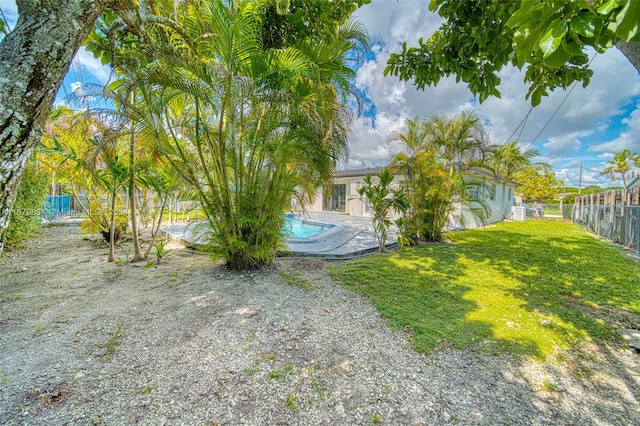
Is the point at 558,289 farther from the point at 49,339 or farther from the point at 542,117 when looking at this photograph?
the point at 49,339

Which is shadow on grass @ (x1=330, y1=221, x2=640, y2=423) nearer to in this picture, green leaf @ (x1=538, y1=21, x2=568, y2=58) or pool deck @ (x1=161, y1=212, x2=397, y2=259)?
pool deck @ (x1=161, y1=212, x2=397, y2=259)

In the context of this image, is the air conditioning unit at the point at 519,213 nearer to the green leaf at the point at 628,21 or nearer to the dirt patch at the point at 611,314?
the dirt patch at the point at 611,314

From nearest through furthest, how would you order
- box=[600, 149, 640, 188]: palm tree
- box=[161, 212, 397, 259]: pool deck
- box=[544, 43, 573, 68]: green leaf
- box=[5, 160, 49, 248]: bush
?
box=[544, 43, 573, 68]: green leaf < box=[5, 160, 49, 248]: bush < box=[161, 212, 397, 259]: pool deck < box=[600, 149, 640, 188]: palm tree

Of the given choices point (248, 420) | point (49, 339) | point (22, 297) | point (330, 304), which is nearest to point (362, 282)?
point (330, 304)

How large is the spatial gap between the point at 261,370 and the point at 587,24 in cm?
294

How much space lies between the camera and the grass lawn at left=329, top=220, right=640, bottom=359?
3.00 m

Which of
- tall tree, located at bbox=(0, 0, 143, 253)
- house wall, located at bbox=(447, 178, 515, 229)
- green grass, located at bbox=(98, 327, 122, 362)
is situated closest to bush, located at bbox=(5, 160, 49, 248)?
green grass, located at bbox=(98, 327, 122, 362)

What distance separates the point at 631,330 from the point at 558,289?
4.59 feet

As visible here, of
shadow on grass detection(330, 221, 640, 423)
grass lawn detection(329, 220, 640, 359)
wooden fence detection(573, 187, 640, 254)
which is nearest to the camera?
shadow on grass detection(330, 221, 640, 423)

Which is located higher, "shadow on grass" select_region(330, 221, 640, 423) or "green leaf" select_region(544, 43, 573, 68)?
"green leaf" select_region(544, 43, 573, 68)

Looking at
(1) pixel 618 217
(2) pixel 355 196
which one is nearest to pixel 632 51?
(1) pixel 618 217

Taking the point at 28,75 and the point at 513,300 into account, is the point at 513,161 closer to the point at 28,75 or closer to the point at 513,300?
the point at 513,300

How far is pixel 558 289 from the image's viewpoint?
4.48m

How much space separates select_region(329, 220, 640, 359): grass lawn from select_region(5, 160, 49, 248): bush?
8.04m
